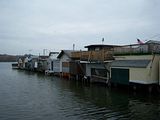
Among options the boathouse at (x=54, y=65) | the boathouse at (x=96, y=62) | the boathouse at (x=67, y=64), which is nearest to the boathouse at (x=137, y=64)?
the boathouse at (x=96, y=62)

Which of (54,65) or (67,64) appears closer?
(67,64)

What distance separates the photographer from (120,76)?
32281mm

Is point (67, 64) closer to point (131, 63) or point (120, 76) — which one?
point (120, 76)

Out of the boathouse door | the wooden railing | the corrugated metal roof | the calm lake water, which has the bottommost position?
the calm lake water

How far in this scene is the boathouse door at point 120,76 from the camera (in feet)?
102

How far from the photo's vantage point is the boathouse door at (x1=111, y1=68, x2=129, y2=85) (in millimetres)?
31109

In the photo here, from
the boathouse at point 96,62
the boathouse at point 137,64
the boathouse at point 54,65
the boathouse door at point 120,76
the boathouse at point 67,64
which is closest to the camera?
the boathouse at point 137,64

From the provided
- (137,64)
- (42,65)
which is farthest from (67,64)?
(42,65)

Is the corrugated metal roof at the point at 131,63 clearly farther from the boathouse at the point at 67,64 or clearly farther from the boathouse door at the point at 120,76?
the boathouse at the point at 67,64

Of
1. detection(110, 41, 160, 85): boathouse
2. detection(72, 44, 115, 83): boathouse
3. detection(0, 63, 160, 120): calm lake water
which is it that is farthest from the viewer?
detection(72, 44, 115, 83): boathouse

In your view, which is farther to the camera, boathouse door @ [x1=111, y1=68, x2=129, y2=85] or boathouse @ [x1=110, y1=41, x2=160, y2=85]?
boathouse door @ [x1=111, y1=68, x2=129, y2=85]

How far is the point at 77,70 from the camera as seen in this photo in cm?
4709

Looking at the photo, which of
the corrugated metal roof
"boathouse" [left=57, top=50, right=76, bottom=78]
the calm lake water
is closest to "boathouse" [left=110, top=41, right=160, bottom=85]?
the corrugated metal roof

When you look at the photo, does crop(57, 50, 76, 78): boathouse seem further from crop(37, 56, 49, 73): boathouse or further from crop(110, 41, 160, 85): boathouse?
crop(37, 56, 49, 73): boathouse
